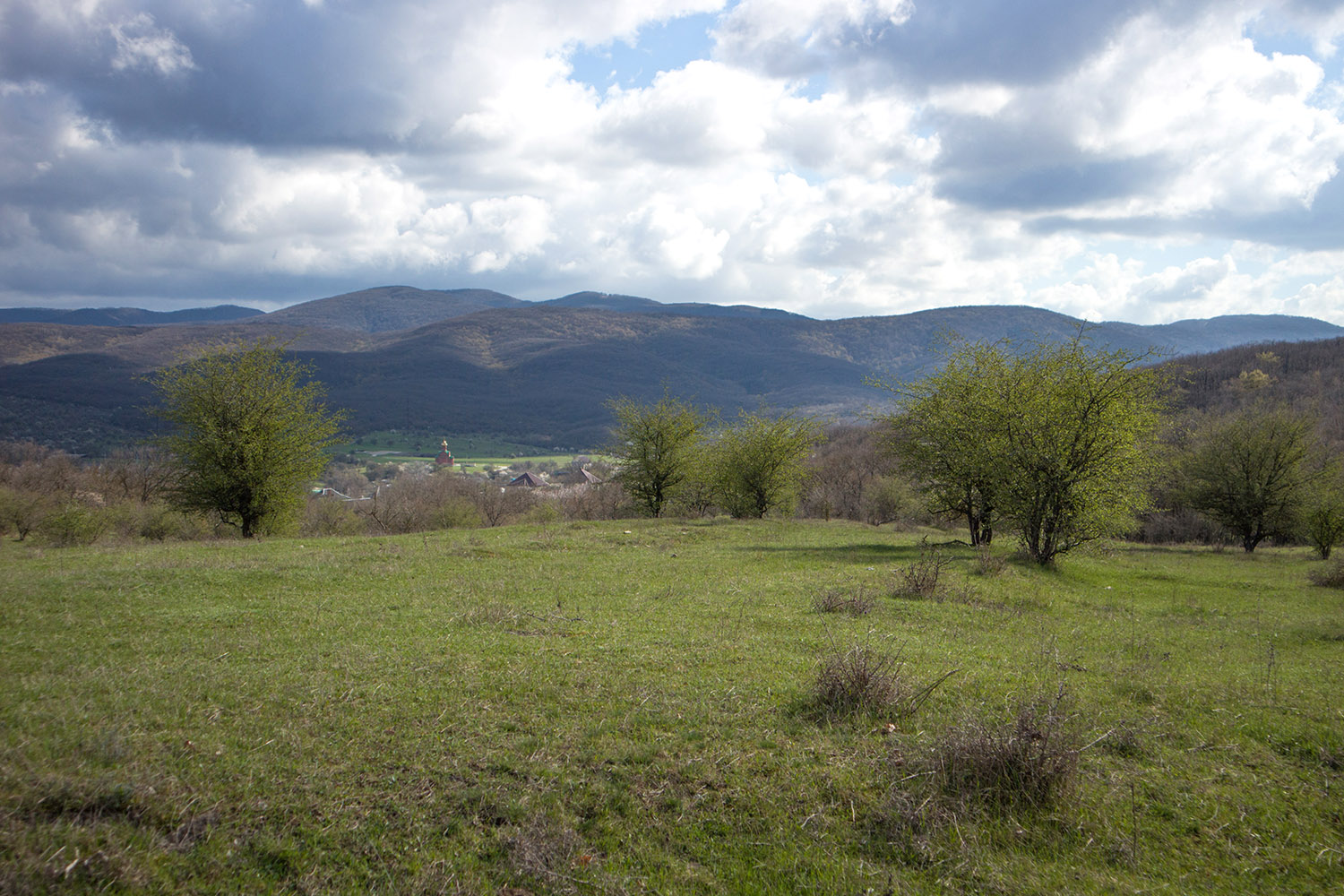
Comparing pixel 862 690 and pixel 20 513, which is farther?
pixel 20 513

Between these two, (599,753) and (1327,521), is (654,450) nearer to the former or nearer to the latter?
(1327,521)

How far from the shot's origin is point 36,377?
13188cm

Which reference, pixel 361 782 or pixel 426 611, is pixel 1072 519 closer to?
pixel 426 611

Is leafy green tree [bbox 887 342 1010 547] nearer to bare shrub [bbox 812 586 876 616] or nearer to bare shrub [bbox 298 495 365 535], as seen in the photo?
bare shrub [bbox 812 586 876 616]

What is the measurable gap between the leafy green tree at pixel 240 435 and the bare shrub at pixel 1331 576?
3891cm

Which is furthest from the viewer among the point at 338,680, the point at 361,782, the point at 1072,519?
the point at 1072,519

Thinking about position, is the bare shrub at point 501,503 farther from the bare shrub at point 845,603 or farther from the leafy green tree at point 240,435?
the bare shrub at point 845,603

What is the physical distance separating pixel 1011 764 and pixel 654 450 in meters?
37.2

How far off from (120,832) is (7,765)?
4.71 ft

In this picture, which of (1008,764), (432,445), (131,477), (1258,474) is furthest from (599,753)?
(432,445)

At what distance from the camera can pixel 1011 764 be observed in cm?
594

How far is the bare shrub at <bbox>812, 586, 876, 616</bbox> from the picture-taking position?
13.7m

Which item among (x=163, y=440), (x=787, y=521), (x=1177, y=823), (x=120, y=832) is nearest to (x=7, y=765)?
(x=120, y=832)

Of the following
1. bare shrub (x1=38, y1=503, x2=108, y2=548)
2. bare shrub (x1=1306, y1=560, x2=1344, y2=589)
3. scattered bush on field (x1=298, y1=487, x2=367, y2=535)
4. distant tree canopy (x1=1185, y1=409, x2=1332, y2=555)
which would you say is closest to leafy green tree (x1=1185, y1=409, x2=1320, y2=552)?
distant tree canopy (x1=1185, y1=409, x2=1332, y2=555)
